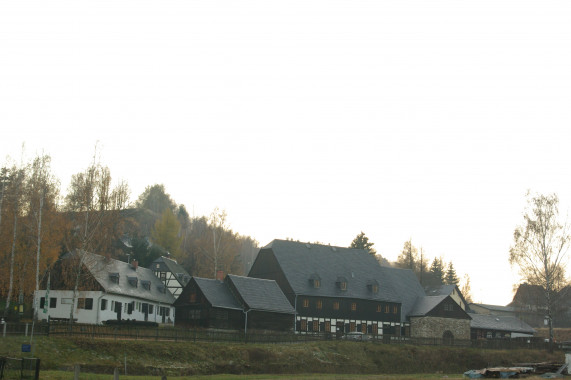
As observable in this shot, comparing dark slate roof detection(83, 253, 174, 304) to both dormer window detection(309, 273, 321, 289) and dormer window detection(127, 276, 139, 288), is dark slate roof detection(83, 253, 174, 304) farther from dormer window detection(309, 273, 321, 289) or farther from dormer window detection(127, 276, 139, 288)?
dormer window detection(309, 273, 321, 289)

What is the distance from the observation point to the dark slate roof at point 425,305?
76.4 m

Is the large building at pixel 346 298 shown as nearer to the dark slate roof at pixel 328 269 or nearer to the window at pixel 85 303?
the dark slate roof at pixel 328 269

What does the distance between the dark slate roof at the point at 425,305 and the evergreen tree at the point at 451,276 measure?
47.8 m

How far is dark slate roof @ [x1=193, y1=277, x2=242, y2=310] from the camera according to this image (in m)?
62.2

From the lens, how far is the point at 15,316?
55594 mm

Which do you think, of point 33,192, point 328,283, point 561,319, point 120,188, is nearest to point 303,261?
point 328,283

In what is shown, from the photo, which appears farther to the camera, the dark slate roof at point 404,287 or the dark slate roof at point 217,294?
the dark slate roof at point 404,287

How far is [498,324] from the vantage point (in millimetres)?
83562

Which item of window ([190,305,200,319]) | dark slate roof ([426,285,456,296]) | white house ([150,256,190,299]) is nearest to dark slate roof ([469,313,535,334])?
dark slate roof ([426,285,456,296])

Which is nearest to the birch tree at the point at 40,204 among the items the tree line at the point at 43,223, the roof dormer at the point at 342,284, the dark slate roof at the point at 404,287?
the tree line at the point at 43,223

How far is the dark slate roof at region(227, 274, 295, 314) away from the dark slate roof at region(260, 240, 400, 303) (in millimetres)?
4003

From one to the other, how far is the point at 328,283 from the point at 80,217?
3272 cm

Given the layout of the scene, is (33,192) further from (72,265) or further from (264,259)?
(264,259)

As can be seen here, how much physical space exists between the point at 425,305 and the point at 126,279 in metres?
36.8
